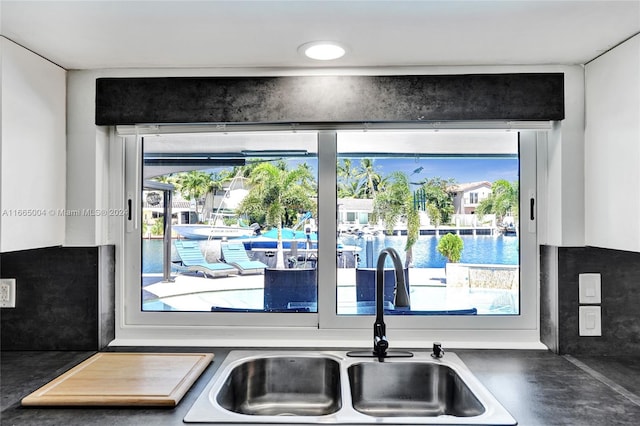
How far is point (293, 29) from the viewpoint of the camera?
137cm

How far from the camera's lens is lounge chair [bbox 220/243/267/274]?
1941mm

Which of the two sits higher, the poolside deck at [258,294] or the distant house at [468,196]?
the distant house at [468,196]

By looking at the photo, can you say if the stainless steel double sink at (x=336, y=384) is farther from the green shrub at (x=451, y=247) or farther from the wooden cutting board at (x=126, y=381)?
the green shrub at (x=451, y=247)

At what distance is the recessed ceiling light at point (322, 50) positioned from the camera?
148 centimetres

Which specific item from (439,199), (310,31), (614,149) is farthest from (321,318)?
(614,149)

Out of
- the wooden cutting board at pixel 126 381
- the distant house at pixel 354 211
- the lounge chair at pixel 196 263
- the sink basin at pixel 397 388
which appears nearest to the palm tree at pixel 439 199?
the distant house at pixel 354 211

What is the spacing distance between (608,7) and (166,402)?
1.69 metres

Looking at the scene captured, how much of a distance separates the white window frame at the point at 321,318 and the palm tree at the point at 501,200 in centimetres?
4

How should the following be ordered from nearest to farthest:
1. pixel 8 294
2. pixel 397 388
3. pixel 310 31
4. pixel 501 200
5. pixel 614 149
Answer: pixel 310 31 → pixel 614 149 → pixel 397 388 → pixel 8 294 → pixel 501 200

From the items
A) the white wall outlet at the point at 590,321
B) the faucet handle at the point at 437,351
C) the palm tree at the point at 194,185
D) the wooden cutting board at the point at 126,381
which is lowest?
the wooden cutting board at the point at 126,381

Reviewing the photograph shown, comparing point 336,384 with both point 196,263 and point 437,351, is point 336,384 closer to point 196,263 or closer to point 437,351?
point 437,351

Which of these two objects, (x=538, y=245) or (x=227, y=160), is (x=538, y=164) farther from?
(x=227, y=160)

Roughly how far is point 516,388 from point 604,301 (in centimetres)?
63

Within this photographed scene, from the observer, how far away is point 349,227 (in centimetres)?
191
